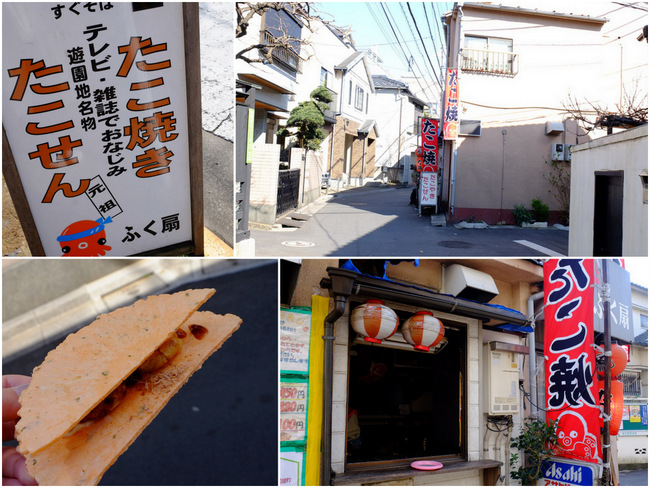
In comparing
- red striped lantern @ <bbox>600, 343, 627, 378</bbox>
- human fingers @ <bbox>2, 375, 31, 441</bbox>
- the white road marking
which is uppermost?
the white road marking

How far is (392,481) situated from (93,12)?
18.7ft

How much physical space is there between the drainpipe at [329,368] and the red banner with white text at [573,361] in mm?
3889

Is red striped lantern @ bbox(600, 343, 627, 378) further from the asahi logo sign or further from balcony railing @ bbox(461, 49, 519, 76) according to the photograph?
balcony railing @ bbox(461, 49, 519, 76)

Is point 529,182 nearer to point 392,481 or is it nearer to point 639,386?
point 639,386

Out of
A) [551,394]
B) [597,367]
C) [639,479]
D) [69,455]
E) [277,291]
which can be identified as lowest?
[639,479]

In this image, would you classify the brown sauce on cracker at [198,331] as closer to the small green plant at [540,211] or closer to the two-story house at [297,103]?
the two-story house at [297,103]

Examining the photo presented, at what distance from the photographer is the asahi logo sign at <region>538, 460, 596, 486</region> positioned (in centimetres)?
659

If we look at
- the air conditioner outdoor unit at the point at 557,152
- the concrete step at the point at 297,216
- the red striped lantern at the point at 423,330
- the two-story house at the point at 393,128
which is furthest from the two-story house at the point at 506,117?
the two-story house at the point at 393,128

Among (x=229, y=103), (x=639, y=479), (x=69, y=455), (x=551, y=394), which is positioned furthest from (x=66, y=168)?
(x=639, y=479)

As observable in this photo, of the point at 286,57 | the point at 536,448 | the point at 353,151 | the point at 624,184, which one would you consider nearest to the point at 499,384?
the point at 536,448

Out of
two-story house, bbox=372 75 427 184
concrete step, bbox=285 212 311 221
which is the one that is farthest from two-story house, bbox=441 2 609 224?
two-story house, bbox=372 75 427 184

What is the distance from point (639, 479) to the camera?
12.6 meters

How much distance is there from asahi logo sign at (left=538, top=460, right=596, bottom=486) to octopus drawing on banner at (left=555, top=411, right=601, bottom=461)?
0.15 meters

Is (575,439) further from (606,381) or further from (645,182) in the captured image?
(645,182)
